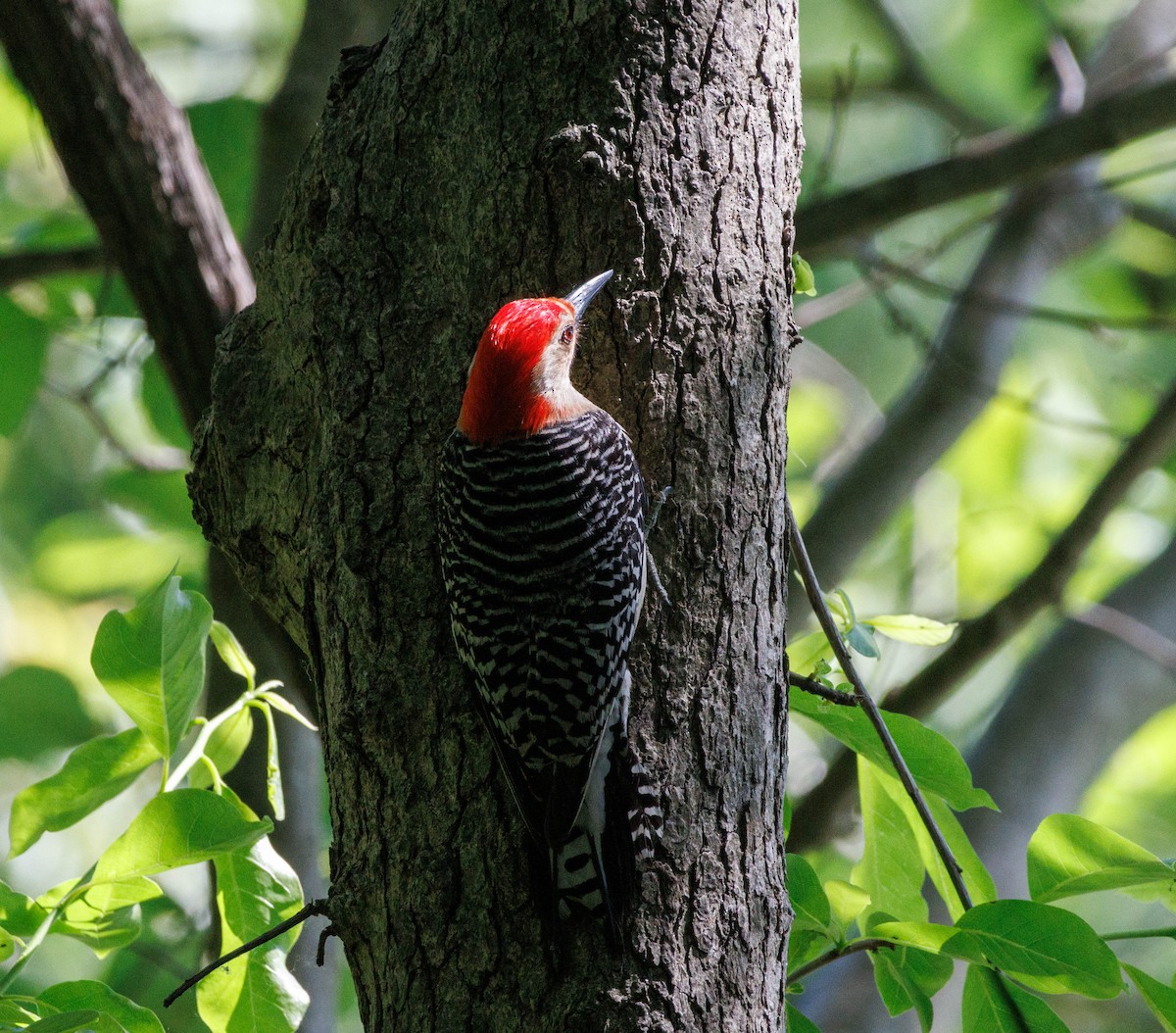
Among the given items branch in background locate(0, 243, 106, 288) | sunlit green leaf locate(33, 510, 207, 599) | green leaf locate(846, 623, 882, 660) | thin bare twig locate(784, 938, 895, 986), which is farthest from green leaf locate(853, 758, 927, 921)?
sunlit green leaf locate(33, 510, 207, 599)

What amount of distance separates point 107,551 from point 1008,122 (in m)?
5.19

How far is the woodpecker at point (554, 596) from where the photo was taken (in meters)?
2.04

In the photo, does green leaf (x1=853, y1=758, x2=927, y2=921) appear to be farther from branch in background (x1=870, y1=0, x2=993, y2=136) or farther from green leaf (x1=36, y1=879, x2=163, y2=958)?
branch in background (x1=870, y1=0, x2=993, y2=136)

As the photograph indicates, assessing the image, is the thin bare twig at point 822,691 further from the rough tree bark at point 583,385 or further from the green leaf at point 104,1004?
the green leaf at point 104,1004

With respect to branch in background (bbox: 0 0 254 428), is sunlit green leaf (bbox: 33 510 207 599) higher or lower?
lower

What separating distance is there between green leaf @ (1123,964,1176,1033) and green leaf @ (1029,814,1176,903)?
→ 0.15 m

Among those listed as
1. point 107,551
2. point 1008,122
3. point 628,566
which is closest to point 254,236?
point 107,551

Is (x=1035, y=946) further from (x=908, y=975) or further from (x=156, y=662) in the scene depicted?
(x=156, y=662)

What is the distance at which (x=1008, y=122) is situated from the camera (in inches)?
258

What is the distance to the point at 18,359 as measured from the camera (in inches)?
145

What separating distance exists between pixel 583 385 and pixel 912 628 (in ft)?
2.86

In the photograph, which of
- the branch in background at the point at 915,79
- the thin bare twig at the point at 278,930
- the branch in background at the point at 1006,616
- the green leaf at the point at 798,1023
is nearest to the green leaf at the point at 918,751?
the green leaf at the point at 798,1023

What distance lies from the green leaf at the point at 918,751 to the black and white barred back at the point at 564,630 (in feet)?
1.53

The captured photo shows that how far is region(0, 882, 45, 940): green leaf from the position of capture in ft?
6.66
